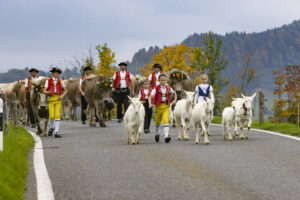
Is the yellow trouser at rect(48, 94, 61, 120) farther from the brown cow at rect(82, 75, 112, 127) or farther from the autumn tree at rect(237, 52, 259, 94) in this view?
the autumn tree at rect(237, 52, 259, 94)

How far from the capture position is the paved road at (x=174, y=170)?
6.98m

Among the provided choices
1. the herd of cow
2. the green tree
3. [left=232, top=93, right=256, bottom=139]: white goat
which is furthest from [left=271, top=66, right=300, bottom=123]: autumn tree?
[left=232, top=93, right=256, bottom=139]: white goat

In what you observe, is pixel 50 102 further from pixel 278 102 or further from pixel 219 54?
pixel 278 102

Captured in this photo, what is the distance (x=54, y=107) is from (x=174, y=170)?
27.6 feet

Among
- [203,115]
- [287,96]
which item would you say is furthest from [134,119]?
[287,96]

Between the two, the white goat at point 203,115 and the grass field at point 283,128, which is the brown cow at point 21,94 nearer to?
the grass field at point 283,128

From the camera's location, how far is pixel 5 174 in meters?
7.66

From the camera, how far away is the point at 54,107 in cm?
1658

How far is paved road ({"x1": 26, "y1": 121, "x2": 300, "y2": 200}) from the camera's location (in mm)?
6980

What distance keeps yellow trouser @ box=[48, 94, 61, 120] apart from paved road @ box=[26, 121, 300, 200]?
97.8 inches

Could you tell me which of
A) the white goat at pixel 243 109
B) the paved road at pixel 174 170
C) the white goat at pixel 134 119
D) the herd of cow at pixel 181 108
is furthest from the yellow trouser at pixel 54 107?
the white goat at pixel 243 109

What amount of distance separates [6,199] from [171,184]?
2.37 meters

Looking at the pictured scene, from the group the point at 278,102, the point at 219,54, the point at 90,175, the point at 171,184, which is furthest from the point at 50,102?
the point at 278,102

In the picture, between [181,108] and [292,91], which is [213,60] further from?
[181,108]
